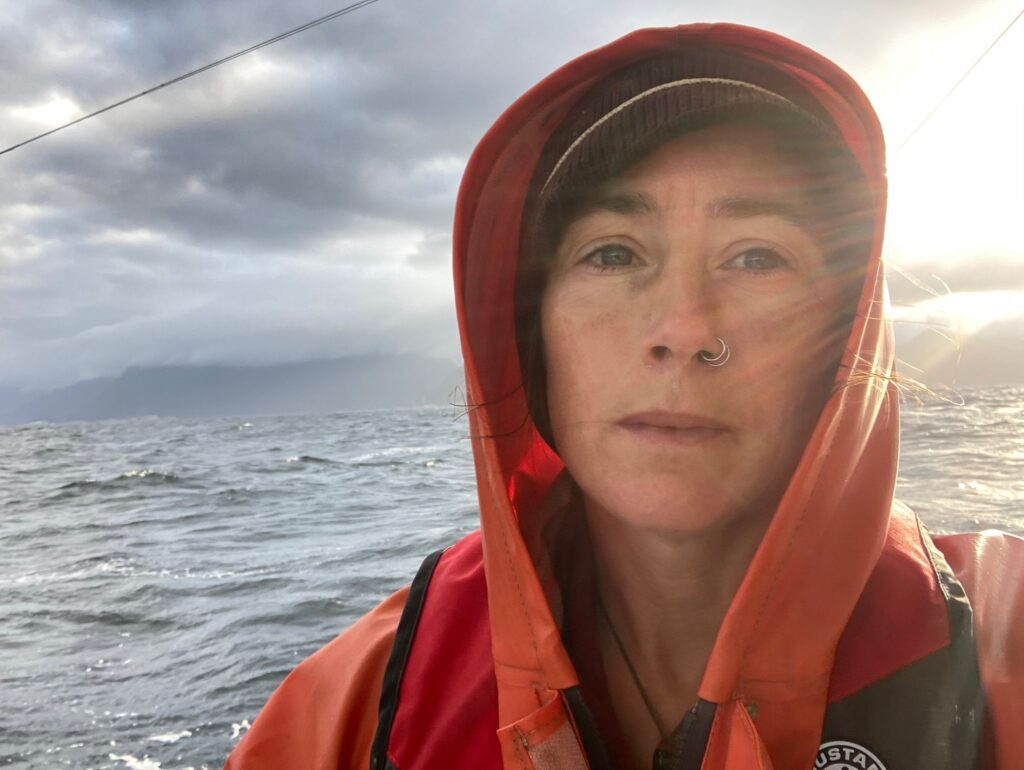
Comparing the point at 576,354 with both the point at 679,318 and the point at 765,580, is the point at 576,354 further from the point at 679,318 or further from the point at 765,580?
the point at 765,580

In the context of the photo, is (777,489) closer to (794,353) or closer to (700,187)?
(794,353)

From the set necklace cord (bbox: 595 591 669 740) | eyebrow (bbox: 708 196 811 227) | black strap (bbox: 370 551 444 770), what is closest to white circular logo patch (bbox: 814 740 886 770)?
necklace cord (bbox: 595 591 669 740)

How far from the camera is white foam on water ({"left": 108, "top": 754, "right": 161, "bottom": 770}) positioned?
4.10 meters

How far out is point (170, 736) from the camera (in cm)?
441

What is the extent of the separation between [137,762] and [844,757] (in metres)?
3.78

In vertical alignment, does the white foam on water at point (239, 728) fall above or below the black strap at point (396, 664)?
below

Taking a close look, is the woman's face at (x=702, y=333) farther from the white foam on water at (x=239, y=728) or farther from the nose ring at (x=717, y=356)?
the white foam on water at (x=239, y=728)

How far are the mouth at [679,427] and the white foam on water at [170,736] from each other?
12.4ft

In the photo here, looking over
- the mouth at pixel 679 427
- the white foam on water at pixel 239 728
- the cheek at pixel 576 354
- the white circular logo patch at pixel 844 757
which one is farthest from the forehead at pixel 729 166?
the white foam on water at pixel 239 728

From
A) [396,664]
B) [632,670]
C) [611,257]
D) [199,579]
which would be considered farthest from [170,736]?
[611,257]

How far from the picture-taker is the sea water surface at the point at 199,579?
15.1 feet

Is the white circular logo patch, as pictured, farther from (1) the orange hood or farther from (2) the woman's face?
(2) the woman's face

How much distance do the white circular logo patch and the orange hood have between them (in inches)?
1.5

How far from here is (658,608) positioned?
2.10 metres
